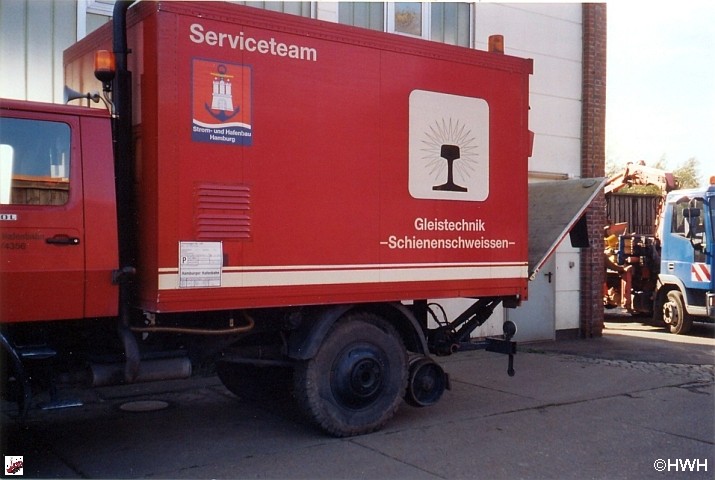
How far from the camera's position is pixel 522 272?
739cm

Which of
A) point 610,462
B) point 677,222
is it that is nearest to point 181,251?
point 610,462

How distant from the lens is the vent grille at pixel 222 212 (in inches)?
222

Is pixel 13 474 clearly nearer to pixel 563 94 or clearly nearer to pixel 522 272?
pixel 522 272

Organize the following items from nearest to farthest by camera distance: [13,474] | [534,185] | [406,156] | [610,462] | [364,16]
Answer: [13,474], [610,462], [406,156], [534,185], [364,16]

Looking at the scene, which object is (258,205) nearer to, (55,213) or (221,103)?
(221,103)

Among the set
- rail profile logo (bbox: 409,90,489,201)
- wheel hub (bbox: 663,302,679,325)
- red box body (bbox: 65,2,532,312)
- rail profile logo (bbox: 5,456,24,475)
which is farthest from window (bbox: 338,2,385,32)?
wheel hub (bbox: 663,302,679,325)

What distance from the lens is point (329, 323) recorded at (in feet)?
20.7

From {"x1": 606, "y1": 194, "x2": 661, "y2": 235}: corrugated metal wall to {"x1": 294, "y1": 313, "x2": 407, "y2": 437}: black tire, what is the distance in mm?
13892

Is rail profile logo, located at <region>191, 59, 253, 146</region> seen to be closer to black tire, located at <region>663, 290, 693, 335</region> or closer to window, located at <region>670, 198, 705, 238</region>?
window, located at <region>670, 198, 705, 238</region>

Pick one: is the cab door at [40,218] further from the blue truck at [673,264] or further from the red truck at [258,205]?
the blue truck at [673,264]

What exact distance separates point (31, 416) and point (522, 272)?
15.8ft

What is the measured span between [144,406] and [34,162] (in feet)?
10.2

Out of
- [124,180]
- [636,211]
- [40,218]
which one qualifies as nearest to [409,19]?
[124,180]

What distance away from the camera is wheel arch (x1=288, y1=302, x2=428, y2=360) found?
6238mm
